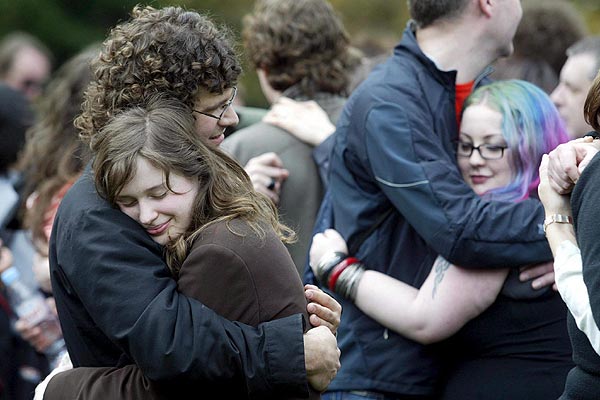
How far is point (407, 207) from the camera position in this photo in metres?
3.60

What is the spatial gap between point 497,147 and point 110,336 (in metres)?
1.63

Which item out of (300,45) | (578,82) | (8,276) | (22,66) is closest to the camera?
(300,45)

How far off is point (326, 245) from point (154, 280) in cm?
127

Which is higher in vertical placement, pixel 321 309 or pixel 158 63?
pixel 158 63

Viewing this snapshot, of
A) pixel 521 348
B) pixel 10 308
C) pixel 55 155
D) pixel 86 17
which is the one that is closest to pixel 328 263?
pixel 521 348

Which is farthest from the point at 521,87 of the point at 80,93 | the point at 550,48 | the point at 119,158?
the point at 550,48

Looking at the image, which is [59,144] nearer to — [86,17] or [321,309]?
[321,309]

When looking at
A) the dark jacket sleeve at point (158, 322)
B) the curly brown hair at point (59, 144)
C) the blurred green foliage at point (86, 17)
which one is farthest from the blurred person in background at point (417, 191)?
the blurred green foliage at point (86, 17)

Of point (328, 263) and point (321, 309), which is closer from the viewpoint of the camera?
point (321, 309)

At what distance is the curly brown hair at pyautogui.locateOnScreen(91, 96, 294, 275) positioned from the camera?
2746mm

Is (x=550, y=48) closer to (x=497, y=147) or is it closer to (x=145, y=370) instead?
(x=497, y=147)

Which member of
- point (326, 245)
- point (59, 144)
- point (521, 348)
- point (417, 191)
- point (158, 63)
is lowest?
point (521, 348)

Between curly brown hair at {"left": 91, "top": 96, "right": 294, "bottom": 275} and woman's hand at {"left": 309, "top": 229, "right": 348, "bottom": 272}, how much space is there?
0.96 meters

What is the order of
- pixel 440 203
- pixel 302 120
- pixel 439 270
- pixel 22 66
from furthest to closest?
pixel 22 66
pixel 302 120
pixel 439 270
pixel 440 203
